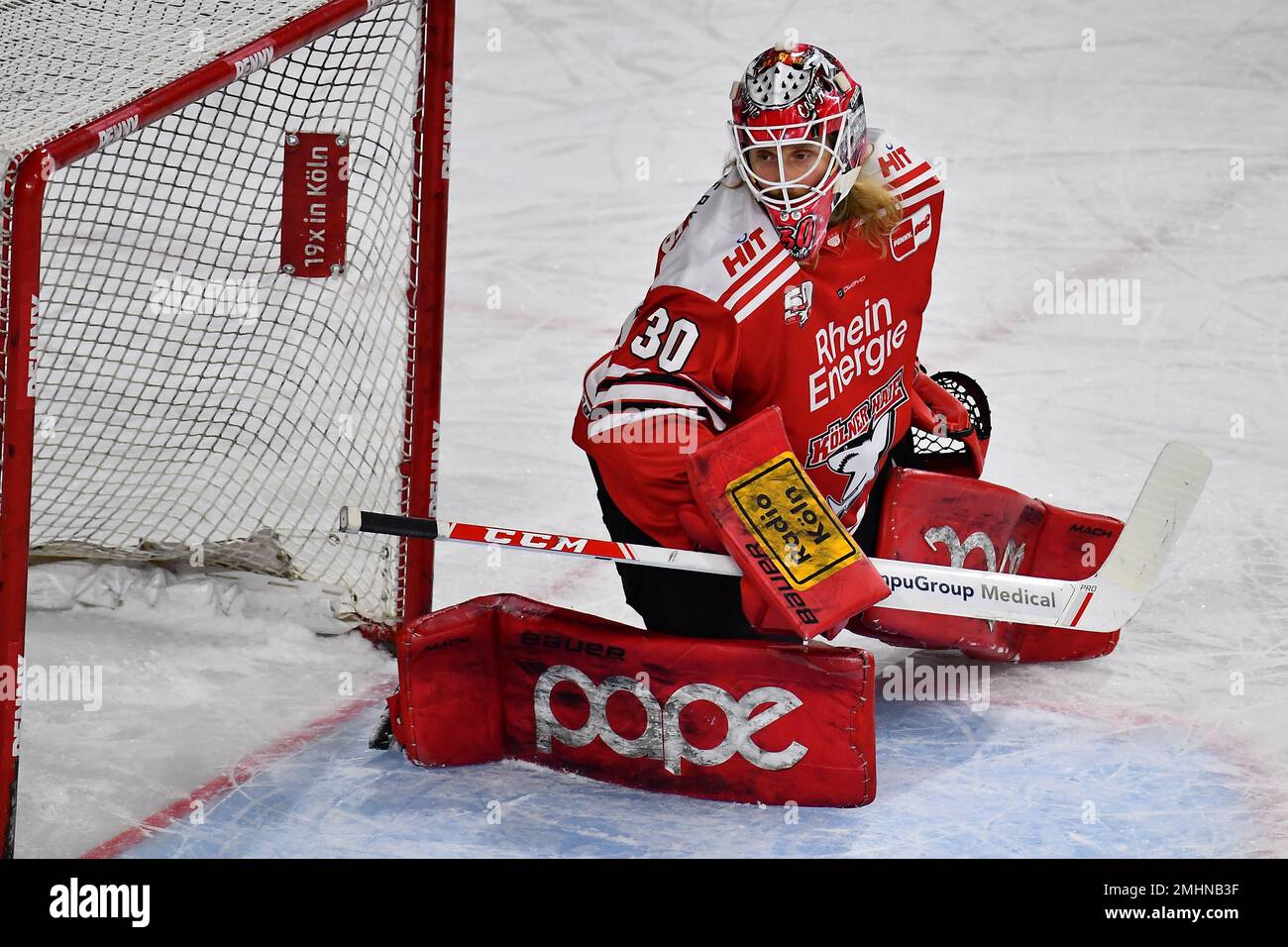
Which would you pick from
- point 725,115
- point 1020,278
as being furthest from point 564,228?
point 1020,278

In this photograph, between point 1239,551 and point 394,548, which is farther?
point 1239,551

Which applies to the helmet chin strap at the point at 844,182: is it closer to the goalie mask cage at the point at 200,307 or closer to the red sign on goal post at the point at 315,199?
the goalie mask cage at the point at 200,307

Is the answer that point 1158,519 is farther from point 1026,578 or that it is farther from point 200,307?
point 200,307

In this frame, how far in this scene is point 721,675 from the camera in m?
2.63

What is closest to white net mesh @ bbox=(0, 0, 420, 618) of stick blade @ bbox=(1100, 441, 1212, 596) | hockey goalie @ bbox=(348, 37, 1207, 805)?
hockey goalie @ bbox=(348, 37, 1207, 805)

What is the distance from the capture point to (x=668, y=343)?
2619 millimetres

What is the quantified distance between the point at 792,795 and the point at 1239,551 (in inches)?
61.4

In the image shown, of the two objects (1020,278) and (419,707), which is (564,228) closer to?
(1020,278)

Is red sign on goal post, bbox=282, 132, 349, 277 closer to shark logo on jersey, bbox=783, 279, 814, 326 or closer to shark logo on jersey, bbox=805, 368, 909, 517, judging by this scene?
shark logo on jersey, bbox=783, 279, 814, 326

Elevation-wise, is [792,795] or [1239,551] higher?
[1239,551]

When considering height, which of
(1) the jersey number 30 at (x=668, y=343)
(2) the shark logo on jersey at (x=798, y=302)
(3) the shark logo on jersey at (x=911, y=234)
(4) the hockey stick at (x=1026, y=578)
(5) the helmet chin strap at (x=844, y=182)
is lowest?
(4) the hockey stick at (x=1026, y=578)

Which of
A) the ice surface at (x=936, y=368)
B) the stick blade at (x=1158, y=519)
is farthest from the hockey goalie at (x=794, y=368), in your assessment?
the stick blade at (x=1158, y=519)

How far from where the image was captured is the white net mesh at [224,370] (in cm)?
308

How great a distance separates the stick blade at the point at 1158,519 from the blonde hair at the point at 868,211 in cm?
61
